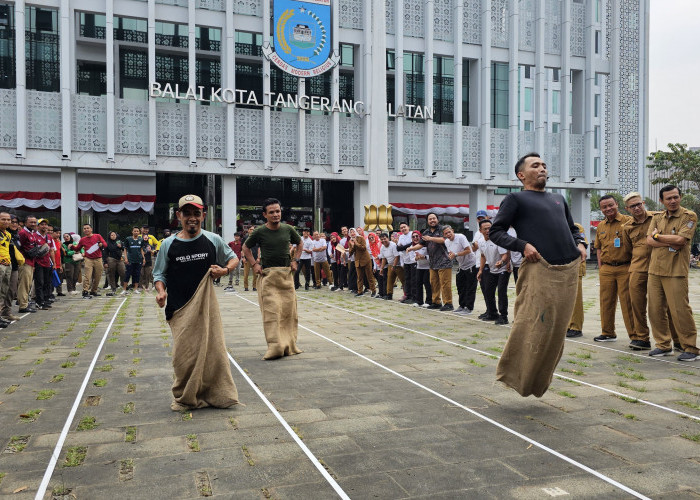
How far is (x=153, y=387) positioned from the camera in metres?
6.28

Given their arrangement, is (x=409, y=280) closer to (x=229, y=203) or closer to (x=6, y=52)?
(x=229, y=203)

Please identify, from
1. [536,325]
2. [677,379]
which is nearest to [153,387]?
[536,325]

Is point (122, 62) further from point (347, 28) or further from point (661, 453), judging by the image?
point (661, 453)

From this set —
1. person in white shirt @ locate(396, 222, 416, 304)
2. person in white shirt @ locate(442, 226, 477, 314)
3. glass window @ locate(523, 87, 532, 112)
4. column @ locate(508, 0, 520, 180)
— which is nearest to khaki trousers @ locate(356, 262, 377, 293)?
person in white shirt @ locate(396, 222, 416, 304)

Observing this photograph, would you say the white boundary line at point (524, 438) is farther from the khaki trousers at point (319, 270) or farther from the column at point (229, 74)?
the column at point (229, 74)

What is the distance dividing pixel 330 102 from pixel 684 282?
23339 millimetres

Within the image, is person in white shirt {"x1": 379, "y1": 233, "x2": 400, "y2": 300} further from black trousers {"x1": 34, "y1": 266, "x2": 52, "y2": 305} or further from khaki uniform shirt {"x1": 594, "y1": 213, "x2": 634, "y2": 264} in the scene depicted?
black trousers {"x1": 34, "y1": 266, "x2": 52, "y2": 305}

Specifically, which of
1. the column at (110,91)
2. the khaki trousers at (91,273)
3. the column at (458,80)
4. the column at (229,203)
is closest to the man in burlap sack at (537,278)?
the khaki trousers at (91,273)

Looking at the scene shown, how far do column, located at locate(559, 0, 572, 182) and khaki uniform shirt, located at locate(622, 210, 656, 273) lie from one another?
26.1 metres

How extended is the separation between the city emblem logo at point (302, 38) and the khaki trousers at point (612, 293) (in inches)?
841

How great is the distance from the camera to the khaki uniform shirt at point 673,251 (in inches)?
300

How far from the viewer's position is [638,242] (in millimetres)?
8453

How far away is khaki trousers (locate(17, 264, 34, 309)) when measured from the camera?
13.1 m

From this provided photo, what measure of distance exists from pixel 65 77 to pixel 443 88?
17.6 meters
